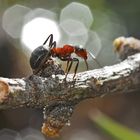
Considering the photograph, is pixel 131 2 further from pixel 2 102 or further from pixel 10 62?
pixel 2 102

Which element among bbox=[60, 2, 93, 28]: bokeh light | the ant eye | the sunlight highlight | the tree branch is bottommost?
the tree branch

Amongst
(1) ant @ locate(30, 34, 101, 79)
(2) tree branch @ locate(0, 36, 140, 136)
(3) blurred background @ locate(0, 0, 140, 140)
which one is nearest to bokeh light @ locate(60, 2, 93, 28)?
(3) blurred background @ locate(0, 0, 140, 140)

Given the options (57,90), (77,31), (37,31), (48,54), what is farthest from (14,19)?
(57,90)

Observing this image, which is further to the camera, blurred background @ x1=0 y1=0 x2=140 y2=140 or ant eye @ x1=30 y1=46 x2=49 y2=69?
blurred background @ x1=0 y1=0 x2=140 y2=140

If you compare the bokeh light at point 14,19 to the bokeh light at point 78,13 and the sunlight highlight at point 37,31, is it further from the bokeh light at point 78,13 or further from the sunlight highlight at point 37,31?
the bokeh light at point 78,13

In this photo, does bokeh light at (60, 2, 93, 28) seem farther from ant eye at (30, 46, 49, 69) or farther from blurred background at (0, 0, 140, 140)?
ant eye at (30, 46, 49, 69)

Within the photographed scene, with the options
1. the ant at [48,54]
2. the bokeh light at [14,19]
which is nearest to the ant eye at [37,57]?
the ant at [48,54]
